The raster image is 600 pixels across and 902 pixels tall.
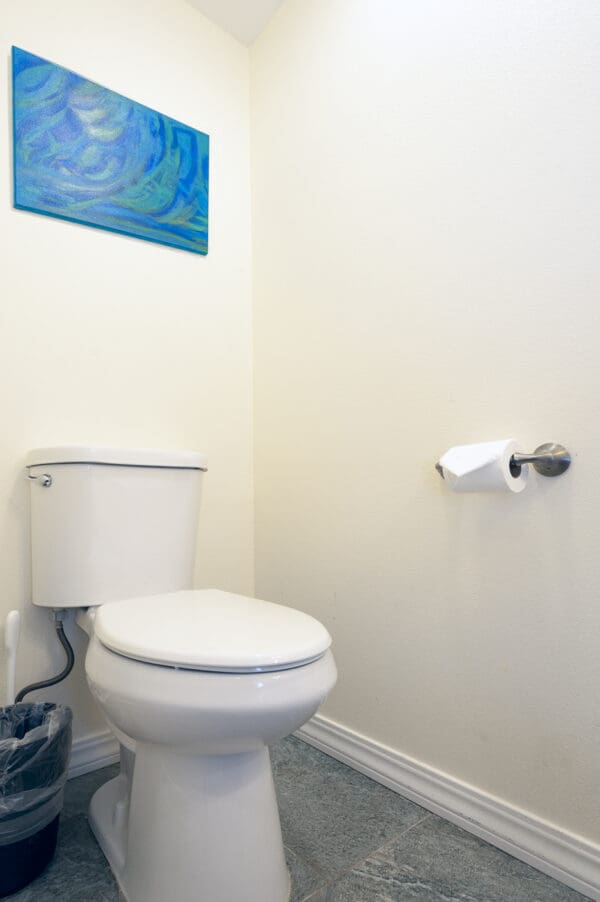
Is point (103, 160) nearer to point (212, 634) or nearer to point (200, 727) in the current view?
point (212, 634)

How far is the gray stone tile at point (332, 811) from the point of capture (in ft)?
3.36

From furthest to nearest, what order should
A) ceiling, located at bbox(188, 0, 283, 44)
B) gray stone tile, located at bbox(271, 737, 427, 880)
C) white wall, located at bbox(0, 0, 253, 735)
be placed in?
ceiling, located at bbox(188, 0, 283, 44) < white wall, located at bbox(0, 0, 253, 735) < gray stone tile, located at bbox(271, 737, 427, 880)

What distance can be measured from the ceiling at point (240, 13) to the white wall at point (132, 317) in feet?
0.11

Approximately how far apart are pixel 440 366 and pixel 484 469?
294mm

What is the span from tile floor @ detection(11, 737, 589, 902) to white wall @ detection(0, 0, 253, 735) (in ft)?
Answer: 1.20

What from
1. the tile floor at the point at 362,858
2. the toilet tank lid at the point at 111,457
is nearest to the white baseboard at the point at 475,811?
the tile floor at the point at 362,858

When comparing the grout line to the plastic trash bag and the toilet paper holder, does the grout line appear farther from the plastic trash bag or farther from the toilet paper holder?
the toilet paper holder

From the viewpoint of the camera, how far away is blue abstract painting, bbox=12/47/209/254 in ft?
4.24

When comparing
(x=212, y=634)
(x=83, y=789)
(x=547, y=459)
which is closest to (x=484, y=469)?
(x=547, y=459)

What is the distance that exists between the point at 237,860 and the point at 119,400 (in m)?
1.02

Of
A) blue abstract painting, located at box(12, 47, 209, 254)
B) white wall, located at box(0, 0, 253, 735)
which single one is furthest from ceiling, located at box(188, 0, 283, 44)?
blue abstract painting, located at box(12, 47, 209, 254)

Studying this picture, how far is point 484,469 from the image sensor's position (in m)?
0.96

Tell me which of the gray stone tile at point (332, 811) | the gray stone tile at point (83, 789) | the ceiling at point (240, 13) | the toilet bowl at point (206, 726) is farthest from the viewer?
the ceiling at point (240, 13)

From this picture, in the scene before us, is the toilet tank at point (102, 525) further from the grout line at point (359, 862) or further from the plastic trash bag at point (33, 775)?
the grout line at point (359, 862)
